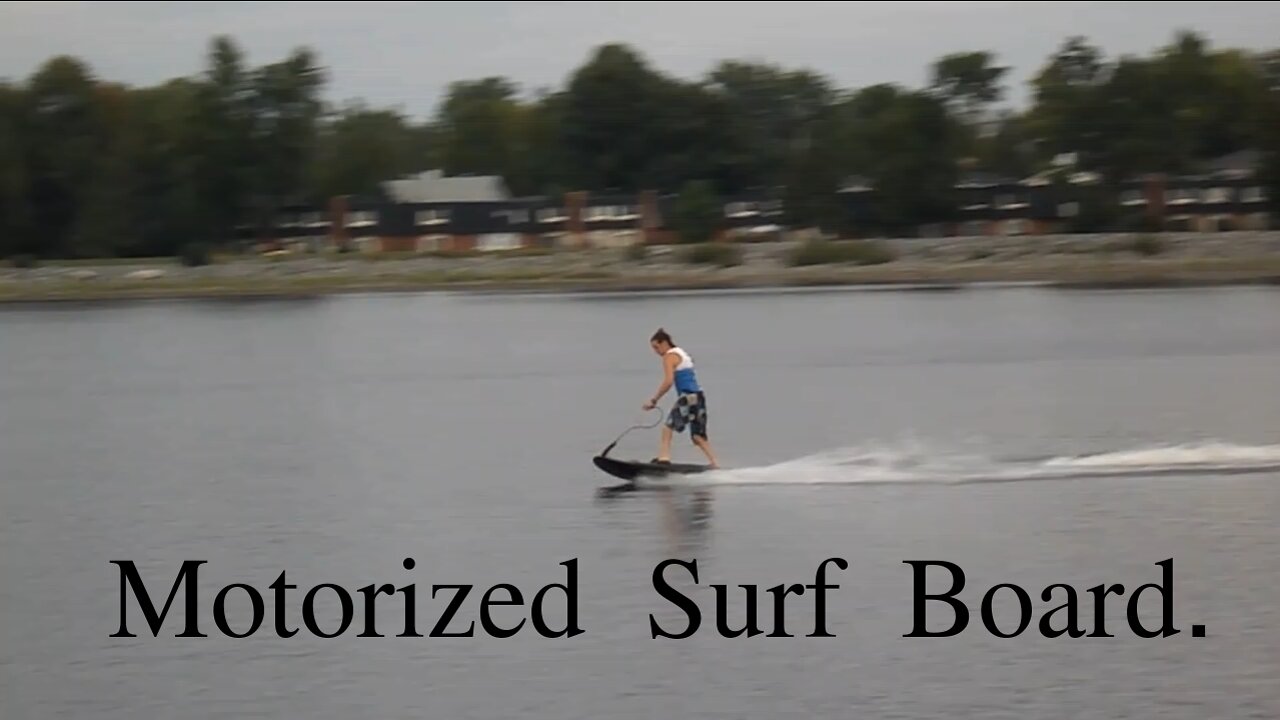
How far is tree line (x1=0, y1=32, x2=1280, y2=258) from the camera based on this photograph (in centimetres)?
9788

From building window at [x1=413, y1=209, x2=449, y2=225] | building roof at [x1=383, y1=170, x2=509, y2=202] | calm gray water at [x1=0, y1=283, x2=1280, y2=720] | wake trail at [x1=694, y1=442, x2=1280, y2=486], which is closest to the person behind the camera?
calm gray water at [x1=0, y1=283, x2=1280, y2=720]

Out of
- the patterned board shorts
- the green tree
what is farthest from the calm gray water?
the green tree

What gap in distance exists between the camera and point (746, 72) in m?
136

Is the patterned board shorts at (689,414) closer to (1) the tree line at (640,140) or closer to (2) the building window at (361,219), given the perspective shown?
(1) the tree line at (640,140)

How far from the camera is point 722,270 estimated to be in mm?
82812

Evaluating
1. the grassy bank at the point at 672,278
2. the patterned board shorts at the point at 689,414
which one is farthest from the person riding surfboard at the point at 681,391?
the grassy bank at the point at 672,278

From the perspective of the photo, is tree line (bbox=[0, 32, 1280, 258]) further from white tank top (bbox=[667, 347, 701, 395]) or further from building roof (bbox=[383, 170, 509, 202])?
white tank top (bbox=[667, 347, 701, 395])

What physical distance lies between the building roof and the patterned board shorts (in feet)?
301

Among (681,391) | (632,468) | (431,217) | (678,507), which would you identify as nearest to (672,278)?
(431,217)

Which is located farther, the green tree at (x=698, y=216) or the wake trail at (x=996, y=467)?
the green tree at (x=698, y=216)

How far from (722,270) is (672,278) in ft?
6.44

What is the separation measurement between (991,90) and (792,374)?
2841 inches

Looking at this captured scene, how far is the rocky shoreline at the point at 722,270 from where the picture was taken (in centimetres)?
7850

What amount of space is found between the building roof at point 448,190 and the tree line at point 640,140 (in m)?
1.99
